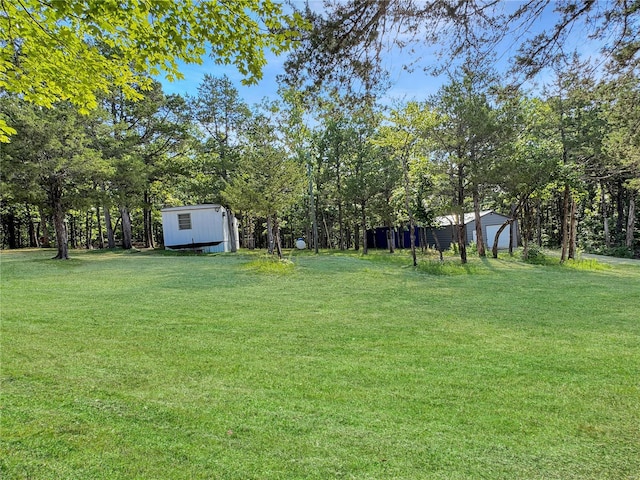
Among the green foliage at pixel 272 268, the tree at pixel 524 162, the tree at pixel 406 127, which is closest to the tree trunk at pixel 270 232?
the green foliage at pixel 272 268

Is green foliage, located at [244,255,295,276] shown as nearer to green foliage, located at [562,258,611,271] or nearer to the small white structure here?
the small white structure

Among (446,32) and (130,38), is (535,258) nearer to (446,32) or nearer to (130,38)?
(446,32)

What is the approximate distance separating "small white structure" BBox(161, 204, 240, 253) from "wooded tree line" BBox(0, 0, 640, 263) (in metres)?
1.93

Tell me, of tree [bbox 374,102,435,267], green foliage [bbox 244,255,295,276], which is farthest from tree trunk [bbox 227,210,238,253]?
tree [bbox 374,102,435,267]

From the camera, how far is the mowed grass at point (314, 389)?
203cm

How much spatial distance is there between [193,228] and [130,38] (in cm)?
1577

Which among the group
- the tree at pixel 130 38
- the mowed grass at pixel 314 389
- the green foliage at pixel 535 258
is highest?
the tree at pixel 130 38

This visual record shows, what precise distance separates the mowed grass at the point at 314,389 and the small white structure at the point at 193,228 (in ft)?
38.5

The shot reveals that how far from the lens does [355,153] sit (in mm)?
21734

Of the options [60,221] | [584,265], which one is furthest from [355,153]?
[60,221]

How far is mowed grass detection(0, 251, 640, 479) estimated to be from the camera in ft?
6.66

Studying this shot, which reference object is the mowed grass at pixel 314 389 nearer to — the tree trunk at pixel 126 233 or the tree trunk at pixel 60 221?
the tree trunk at pixel 60 221

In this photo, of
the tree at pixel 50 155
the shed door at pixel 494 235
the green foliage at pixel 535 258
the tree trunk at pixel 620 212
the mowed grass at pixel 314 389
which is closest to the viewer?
the mowed grass at pixel 314 389

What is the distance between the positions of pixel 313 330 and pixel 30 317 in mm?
3672
